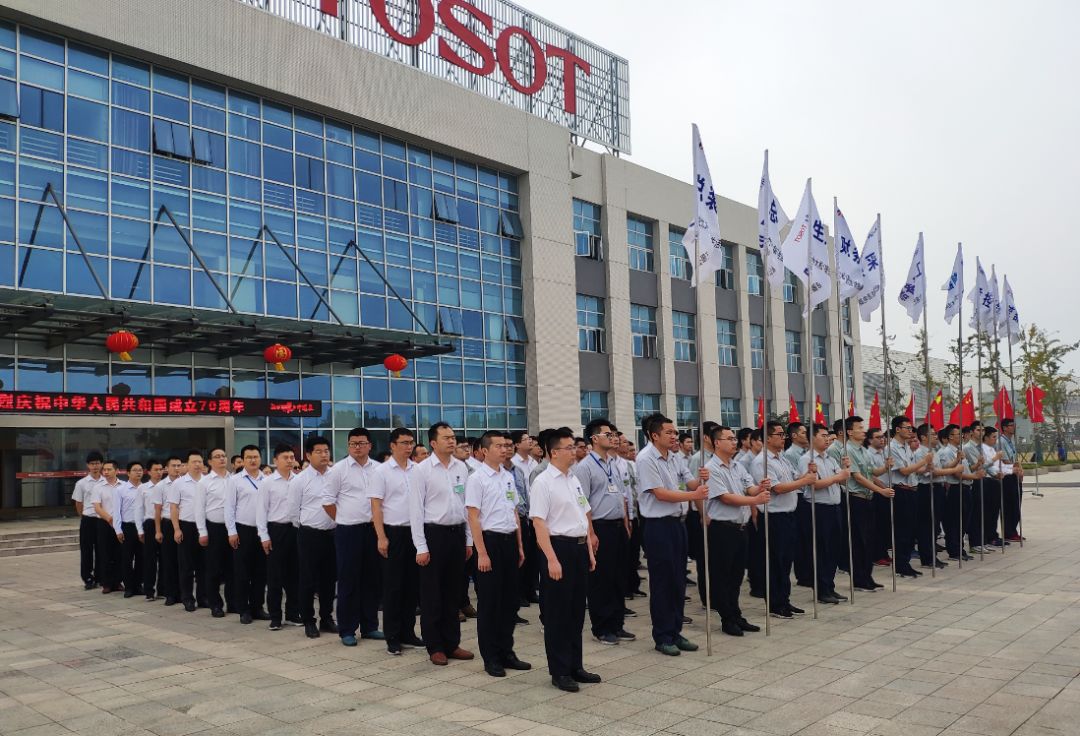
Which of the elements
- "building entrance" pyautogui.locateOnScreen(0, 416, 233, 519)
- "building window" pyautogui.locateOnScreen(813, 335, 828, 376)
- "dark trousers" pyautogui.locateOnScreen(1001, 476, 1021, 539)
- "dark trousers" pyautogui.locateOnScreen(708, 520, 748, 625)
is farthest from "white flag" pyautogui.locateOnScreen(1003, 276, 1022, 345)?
"building window" pyautogui.locateOnScreen(813, 335, 828, 376)

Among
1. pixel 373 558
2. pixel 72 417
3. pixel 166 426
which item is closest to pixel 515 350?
pixel 166 426

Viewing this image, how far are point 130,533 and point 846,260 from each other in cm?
903

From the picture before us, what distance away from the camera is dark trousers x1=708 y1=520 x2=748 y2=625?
720cm

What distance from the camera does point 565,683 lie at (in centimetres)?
562

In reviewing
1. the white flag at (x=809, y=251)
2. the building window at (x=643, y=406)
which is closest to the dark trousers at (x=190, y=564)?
the white flag at (x=809, y=251)

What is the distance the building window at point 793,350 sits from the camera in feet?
119

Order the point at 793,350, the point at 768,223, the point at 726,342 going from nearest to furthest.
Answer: the point at 768,223, the point at 726,342, the point at 793,350

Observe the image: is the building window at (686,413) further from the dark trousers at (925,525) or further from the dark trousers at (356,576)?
the dark trousers at (356,576)

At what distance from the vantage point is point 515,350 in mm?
25375

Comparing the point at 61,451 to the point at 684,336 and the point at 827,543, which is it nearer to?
the point at 827,543

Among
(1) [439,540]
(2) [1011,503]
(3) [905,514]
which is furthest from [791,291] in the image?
(1) [439,540]

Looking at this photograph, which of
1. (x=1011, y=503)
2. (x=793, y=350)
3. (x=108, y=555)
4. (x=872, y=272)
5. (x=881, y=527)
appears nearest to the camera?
(x=881, y=527)

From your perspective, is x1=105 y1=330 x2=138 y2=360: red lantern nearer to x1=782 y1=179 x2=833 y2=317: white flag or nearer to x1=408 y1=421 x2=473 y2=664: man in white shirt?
x1=408 y1=421 x2=473 y2=664: man in white shirt

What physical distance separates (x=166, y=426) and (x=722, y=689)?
628 inches
